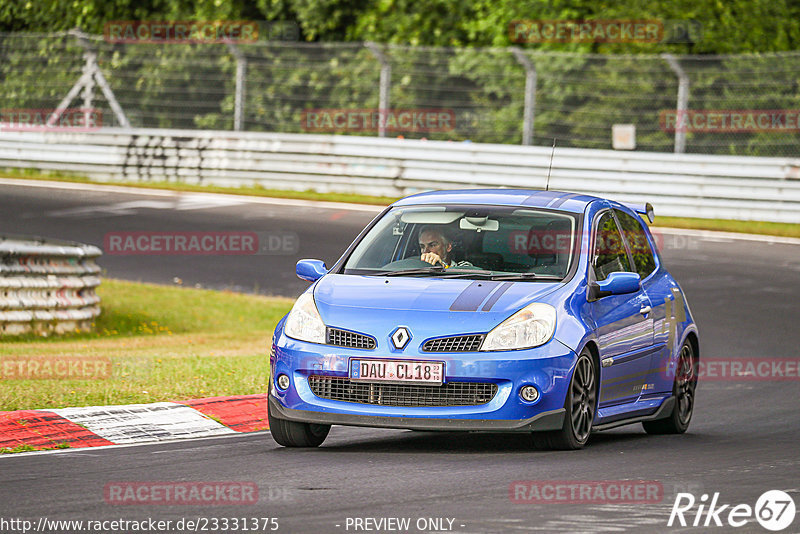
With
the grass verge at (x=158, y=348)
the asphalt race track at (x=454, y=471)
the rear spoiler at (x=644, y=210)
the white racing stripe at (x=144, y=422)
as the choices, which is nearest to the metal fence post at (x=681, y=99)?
the grass verge at (x=158, y=348)

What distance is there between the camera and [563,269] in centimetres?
900

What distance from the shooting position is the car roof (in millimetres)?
9555

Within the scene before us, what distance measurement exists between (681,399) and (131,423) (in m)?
3.85

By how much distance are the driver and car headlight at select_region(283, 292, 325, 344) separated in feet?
3.05

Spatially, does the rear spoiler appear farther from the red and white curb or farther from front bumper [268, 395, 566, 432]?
the red and white curb

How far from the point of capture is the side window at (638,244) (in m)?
10.2

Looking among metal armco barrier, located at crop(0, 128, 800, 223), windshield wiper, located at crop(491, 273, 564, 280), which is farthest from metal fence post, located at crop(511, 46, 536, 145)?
windshield wiper, located at crop(491, 273, 564, 280)

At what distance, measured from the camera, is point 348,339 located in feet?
27.4

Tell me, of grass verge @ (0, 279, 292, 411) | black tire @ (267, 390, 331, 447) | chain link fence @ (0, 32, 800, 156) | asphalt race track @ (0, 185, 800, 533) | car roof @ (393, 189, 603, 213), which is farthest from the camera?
chain link fence @ (0, 32, 800, 156)

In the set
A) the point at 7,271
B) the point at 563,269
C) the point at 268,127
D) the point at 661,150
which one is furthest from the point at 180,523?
the point at 268,127

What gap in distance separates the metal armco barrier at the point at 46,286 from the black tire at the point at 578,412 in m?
7.96

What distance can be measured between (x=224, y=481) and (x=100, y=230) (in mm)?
15161

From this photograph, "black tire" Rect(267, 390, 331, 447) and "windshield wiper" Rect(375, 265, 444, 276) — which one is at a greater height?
"windshield wiper" Rect(375, 265, 444, 276)

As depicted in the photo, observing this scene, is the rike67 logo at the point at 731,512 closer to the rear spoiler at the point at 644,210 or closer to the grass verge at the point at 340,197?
the rear spoiler at the point at 644,210
